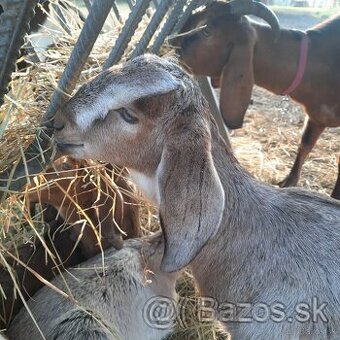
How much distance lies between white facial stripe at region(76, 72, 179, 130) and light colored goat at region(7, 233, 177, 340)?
2.51ft

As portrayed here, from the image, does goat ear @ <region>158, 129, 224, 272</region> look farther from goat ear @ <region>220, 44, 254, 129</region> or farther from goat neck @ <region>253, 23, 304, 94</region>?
goat neck @ <region>253, 23, 304, 94</region>

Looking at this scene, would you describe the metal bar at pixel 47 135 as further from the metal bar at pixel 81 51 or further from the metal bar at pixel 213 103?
the metal bar at pixel 213 103

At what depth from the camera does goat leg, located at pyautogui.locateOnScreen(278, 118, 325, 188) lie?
15.7 ft

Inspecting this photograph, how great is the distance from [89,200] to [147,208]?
0.46 m

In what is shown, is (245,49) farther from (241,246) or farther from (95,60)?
(241,246)

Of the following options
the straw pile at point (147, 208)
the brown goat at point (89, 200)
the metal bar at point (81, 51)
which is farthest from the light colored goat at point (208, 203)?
the brown goat at point (89, 200)

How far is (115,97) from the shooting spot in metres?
2.15

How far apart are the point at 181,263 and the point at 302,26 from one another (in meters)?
9.45

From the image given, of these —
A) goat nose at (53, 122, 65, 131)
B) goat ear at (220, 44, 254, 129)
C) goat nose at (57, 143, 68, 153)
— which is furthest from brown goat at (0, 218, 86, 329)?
goat ear at (220, 44, 254, 129)

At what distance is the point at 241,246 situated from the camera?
2432 mm

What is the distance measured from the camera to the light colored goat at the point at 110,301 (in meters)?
2.50

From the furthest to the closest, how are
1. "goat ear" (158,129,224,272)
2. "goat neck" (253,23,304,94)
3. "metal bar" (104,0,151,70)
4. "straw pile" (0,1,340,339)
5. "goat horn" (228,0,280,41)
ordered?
"goat neck" (253,23,304,94) < "goat horn" (228,0,280,41) < "metal bar" (104,0,151,70) < "straw pile" (0,1,340,339) < "goat ear" (158,129,224,272)

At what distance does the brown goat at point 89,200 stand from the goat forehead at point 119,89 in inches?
21.4

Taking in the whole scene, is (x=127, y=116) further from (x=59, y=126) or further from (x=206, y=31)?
(x=206, y=31)
